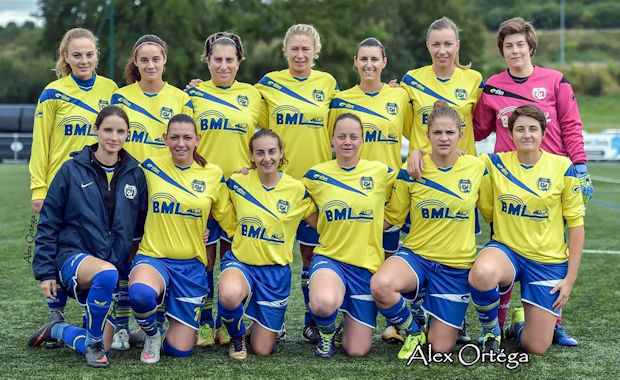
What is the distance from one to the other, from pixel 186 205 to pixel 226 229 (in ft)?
1.09

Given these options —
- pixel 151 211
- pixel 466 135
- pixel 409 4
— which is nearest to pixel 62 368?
pixel 151 211

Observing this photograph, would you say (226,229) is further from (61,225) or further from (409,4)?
(409,4)

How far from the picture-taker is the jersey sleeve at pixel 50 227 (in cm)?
420

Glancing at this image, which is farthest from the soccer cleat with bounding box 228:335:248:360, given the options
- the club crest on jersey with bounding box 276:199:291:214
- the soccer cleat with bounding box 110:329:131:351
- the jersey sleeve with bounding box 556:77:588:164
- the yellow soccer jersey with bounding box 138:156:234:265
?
the jersey sleeve with bounding box 556:77:588:164

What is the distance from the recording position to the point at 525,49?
4.87 m

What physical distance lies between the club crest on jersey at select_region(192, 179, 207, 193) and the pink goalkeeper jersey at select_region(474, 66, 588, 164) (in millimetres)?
1848

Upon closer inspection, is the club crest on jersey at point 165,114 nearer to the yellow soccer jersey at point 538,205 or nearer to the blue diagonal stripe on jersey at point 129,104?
the blue diagonal stripe on jersey at point 129,104

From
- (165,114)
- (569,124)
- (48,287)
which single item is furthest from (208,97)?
(569,124)

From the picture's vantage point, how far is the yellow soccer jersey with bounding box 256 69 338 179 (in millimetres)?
5027

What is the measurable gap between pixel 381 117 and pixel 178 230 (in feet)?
4.80

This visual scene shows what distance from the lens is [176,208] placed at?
14.7ft

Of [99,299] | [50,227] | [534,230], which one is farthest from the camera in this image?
[534,230]

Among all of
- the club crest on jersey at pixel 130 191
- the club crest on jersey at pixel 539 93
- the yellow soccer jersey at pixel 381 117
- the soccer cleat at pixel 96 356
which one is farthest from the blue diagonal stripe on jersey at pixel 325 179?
the soccer cleat at pixel 96 356

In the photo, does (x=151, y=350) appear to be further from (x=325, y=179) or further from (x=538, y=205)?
(x=538, y=205)
